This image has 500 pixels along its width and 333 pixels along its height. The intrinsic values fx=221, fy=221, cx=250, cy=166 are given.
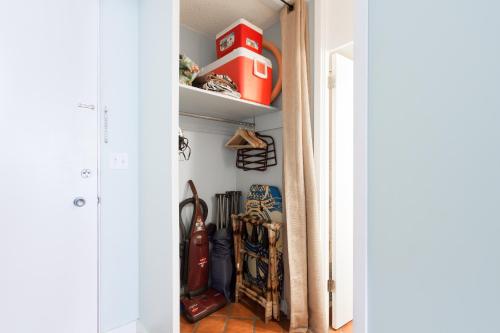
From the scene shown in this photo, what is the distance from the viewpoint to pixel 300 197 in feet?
4.88

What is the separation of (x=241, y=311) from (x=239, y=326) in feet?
0.53

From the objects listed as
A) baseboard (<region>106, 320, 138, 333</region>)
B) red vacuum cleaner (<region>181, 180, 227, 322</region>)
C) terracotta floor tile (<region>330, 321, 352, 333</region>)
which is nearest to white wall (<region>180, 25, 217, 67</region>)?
red vacuum cleaner (<region>181, 180, 227, 322</region>)

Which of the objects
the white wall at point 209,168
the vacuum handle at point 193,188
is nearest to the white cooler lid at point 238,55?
the white wall at point 209,168

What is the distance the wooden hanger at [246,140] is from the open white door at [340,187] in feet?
1.81

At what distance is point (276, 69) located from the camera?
1.89m

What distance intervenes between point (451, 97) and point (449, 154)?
11cm

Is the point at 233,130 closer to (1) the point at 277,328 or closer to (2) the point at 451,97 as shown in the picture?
(1) the point at 277,328

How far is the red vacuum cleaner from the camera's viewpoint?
5.55 feet

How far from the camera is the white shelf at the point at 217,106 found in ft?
4.70

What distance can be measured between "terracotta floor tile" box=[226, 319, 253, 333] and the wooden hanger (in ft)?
4.26

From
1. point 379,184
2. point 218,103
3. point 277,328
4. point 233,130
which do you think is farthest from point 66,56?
point 277,328

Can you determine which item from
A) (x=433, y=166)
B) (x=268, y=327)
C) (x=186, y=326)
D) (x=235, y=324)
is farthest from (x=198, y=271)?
(x=433, y=166)

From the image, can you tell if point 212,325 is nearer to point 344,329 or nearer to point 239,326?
point 239,326

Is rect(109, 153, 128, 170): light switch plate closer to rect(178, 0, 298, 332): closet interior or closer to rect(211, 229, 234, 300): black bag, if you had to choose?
rect(178, 0, 298, 332): closet interior
